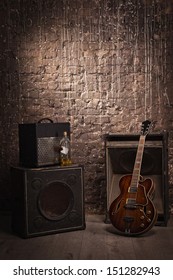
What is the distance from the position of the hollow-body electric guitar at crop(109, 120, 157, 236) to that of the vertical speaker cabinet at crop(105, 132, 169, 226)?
24cm

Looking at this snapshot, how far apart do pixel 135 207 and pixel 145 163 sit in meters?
0.68

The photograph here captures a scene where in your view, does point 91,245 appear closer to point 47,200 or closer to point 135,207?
point 135,207

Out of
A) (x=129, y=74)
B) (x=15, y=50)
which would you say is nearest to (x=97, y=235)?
(x=129, y=74)

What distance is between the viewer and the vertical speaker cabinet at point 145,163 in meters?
4.05

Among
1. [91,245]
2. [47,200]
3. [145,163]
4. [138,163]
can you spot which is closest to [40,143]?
[47,200]

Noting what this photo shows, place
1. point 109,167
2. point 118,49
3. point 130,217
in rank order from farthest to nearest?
point 118,49
point 109,167
point 130,217

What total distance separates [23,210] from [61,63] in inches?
66.8

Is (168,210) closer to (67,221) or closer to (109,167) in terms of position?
(109,167)

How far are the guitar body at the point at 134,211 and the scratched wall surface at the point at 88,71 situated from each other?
2.50 feet

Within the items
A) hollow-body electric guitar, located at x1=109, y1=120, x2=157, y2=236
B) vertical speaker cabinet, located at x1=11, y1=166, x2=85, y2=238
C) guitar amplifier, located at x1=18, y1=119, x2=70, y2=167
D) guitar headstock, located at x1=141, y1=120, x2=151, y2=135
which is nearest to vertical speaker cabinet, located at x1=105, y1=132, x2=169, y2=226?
guitar headstock, located at x1=141, y1=120, x2=151, y2=135

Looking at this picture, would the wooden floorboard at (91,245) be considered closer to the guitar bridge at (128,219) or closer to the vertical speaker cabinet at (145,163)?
the guitar bridge at (128,219)

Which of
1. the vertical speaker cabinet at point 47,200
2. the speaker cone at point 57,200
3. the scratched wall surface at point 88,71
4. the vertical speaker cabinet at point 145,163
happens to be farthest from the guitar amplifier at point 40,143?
the scratched wall surface at point 88,71

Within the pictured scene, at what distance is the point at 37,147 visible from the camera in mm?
3781

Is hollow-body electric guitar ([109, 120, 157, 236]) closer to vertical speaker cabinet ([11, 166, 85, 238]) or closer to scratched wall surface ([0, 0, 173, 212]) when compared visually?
vertical speaker cabinet ([11, 166, 85, 238])
